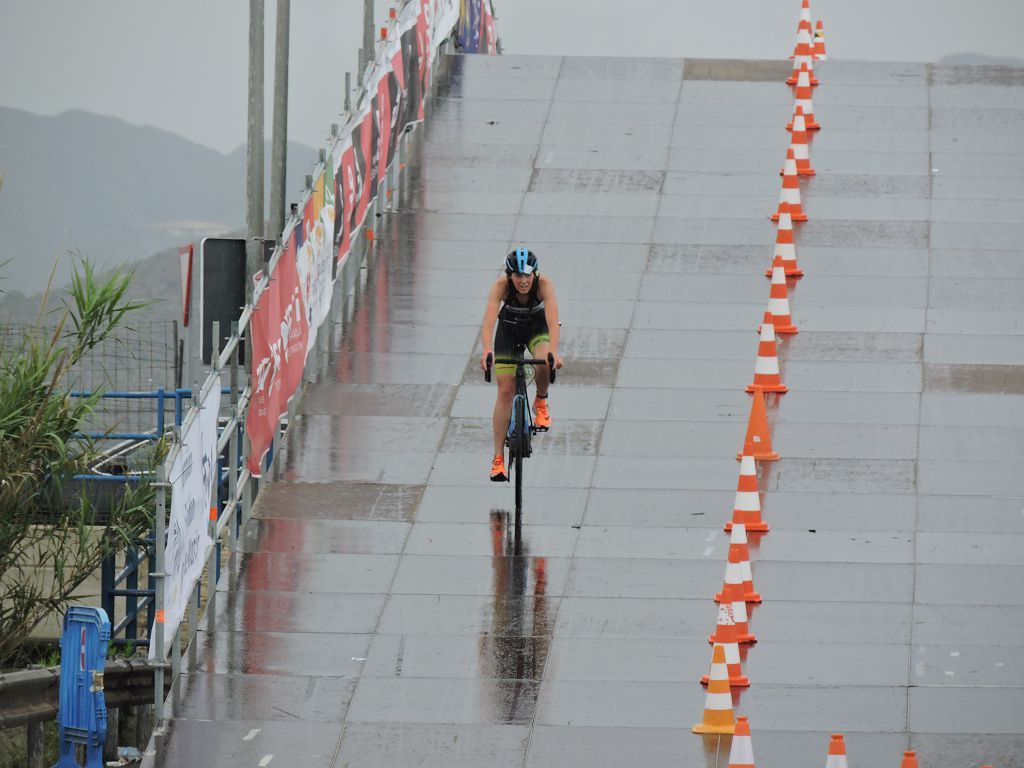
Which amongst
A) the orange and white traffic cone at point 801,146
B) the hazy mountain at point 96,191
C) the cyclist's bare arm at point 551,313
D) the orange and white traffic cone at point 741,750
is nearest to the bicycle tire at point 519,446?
the cyclist's bare arm at point 551,313

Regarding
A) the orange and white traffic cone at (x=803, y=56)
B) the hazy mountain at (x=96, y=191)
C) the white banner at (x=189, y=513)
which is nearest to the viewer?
the white banner at (x=189, y=513)

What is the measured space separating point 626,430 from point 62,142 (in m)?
23.0

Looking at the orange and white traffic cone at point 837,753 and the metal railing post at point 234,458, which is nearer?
the orange and white traffic cone at point 837,753

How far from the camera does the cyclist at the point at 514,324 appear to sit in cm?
1280

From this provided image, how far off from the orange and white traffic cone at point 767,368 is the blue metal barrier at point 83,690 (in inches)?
248

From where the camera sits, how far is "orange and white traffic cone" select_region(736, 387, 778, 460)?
45.1 ft

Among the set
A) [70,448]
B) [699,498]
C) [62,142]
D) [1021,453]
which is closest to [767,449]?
[699,498]

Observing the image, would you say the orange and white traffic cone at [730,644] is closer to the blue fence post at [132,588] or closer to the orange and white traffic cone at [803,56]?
the blue fence post at [132,588]

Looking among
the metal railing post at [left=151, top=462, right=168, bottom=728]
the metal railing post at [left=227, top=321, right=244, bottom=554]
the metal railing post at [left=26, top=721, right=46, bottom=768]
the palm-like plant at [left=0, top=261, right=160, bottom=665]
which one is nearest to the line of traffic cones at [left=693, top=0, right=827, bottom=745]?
the metal railing post at [left=151, top=462, right=168, bottom=728]

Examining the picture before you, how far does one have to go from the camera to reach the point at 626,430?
47.9 ft

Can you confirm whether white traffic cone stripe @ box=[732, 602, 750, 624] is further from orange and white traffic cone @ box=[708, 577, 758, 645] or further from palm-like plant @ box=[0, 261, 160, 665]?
palm-like plant @ box=[0, 261, 160, 665]

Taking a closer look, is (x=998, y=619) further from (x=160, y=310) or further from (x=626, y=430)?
(x=160, y=310)

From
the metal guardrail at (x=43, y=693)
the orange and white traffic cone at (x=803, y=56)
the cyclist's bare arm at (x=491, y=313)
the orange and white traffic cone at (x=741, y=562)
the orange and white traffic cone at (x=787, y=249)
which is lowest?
the metal guardrail at (x=43, y=693)

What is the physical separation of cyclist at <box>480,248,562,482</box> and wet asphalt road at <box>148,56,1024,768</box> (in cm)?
76
